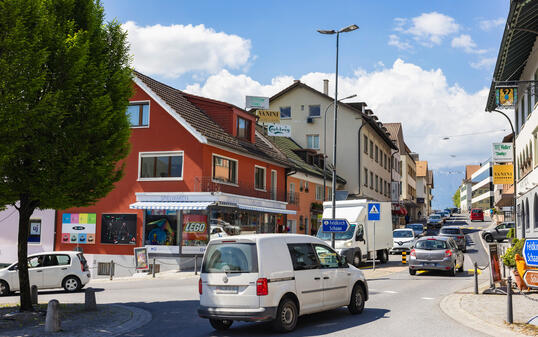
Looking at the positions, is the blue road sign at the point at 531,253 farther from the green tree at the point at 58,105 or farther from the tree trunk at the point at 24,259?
the tree trunk at the point at 24,259

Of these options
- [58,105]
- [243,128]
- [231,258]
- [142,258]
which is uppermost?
[243,128]

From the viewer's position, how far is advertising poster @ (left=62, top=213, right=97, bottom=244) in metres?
31.9

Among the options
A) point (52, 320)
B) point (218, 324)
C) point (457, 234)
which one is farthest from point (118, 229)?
point (457, 234)

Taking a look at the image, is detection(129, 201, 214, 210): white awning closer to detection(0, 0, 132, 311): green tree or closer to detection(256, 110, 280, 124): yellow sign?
detection(0, 0, 132, 311): green tree

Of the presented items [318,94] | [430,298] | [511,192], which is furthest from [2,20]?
[318,94]

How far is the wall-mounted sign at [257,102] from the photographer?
48.6 meters

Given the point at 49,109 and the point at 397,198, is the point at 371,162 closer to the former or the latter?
the point at 397,198

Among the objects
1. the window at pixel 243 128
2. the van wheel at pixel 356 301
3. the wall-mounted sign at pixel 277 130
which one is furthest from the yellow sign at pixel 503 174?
the van wheel at pixel 356 301

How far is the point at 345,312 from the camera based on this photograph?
12.9 metres

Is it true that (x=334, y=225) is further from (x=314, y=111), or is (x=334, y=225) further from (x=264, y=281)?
(x=314, y=111)

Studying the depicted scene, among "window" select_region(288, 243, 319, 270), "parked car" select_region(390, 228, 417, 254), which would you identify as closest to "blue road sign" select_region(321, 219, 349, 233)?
"window" select_region(288, 243, 319, 270)

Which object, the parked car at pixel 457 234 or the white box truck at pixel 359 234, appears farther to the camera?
the parked car at pixel 457 234

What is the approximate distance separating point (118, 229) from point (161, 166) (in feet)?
14.2

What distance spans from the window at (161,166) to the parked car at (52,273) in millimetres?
10540
